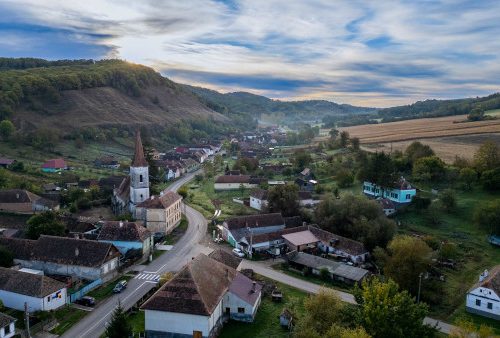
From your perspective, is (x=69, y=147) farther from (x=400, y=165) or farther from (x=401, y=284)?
(x=401, y=284)

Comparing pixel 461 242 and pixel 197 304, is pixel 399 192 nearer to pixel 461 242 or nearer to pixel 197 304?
pixel 461 242

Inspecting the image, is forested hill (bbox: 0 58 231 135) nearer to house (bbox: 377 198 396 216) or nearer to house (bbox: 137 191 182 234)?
house (bbox: 137 191 182 234)

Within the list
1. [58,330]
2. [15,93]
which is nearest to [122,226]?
[58,330]

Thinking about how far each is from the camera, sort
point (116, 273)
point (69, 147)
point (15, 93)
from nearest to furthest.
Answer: point (116, 273), point (69, 147), point (15, 93)

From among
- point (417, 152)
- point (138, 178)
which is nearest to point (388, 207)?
point (417, 152)

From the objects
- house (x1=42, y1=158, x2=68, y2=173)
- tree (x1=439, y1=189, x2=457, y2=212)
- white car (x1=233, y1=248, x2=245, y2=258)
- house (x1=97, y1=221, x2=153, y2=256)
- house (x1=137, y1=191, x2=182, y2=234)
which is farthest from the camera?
house (x1=42, y1=158, x2=68, y2=173)

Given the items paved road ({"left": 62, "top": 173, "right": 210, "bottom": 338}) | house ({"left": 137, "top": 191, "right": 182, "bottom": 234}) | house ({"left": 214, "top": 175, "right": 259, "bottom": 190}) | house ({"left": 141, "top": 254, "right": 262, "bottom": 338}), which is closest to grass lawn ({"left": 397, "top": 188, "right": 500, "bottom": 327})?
house ({"left": 141, "top": 254, "right": 262, "bottom": 338})
